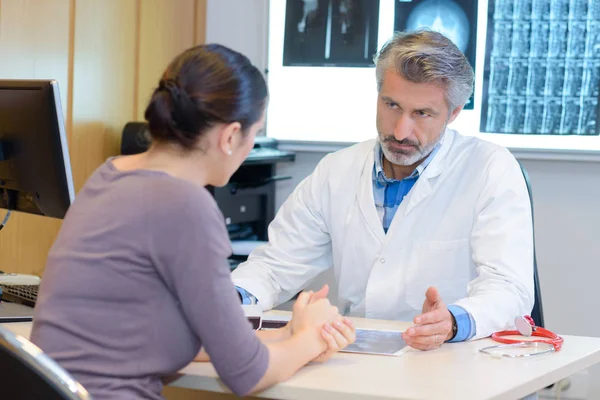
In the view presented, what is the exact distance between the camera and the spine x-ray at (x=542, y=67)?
337cm

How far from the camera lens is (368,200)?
2.31m

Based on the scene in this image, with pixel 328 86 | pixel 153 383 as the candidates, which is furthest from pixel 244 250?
pixel 153 383

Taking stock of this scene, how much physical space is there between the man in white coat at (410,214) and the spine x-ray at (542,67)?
117cm

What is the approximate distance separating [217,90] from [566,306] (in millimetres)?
2447

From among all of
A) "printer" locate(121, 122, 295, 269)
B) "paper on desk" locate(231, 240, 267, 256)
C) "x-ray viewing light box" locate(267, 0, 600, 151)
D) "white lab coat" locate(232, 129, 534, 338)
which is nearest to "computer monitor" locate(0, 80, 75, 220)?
"white lab coat" locate(232, 129, 534, 338)

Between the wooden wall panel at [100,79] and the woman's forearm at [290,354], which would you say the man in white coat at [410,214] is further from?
the wooden wall panel at [100,79]

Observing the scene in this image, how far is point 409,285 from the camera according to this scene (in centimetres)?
221

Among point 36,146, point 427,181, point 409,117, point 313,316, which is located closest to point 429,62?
point 409,117

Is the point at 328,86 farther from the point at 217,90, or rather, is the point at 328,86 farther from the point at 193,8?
the point at 217,90

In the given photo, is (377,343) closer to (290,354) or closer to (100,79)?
(290,354)

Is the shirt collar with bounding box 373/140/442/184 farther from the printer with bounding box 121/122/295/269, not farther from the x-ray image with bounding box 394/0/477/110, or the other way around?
the x-ray image with bounding box 394/0/477/110

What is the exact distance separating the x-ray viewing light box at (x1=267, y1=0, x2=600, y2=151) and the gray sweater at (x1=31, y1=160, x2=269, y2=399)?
2.37m

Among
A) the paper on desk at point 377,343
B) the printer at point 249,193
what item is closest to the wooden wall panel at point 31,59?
the printer at point 249,193

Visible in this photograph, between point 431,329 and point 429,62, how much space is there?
29.8 inches
